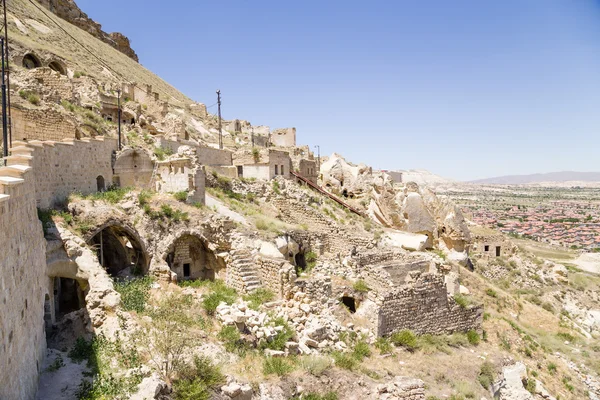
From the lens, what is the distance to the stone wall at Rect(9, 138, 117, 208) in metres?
11.7

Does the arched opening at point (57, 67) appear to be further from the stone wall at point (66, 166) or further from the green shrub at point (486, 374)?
the green shrub at point (486, 374)

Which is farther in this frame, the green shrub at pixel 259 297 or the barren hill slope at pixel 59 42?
the barren hill slope at pixel 59 42

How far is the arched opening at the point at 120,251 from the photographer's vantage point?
1327 cm

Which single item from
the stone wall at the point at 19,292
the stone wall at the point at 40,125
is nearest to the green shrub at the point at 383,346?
the stone wall at the point at 19,292

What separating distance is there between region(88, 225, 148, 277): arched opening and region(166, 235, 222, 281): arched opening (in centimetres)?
112

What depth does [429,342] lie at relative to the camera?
13109mm

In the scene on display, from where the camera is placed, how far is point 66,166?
44.7 feet

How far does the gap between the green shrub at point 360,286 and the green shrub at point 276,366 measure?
4744mm

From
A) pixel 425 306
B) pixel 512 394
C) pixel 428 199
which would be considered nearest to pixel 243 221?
pixel 425 306

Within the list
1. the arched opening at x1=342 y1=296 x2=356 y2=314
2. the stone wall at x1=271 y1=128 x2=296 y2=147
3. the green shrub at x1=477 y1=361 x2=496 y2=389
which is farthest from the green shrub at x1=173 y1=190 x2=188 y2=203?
the stone wall at x1=271 y1=128 x2=296 y2=147

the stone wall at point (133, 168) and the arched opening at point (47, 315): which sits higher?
the stone wall at point (133, 168)

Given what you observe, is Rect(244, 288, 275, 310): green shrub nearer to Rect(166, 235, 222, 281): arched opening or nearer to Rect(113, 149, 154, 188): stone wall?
Rect(166, 235, 222, 281): arched opening

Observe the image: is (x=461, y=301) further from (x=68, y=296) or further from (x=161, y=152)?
(x=161, y=152)

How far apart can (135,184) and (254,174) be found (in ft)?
27.7
